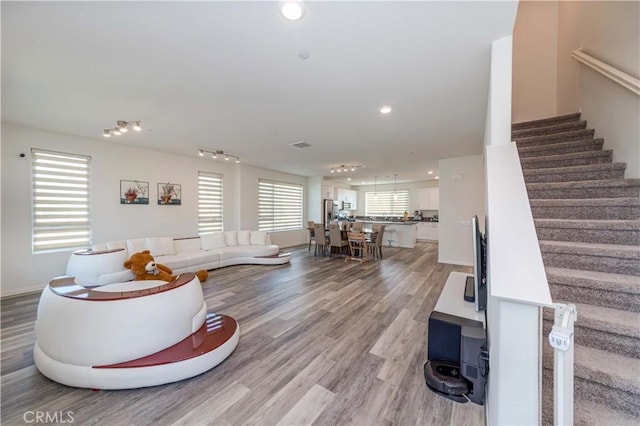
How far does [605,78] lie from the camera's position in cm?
284

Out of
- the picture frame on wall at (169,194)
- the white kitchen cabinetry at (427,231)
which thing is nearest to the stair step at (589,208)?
the picture frame on wall at (169,194)

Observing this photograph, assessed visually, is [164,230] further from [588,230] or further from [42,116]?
[588,230]

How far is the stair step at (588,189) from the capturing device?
225cm

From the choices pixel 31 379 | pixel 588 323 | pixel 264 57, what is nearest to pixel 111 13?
pixel 264 57

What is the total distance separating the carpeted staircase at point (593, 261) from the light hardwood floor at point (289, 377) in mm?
724

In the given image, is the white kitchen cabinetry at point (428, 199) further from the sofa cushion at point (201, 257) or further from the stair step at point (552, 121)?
the sofa cushion at point (201, 257)

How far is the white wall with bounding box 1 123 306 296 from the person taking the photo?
13.0ft

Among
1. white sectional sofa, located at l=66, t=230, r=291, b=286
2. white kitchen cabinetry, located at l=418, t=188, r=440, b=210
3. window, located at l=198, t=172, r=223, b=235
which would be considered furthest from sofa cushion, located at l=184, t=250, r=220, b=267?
white kitchen cabinetry, located at l=418, t=188, r=440, b=210

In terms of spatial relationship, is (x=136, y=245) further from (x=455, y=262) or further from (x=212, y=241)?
(x=455, y=262)

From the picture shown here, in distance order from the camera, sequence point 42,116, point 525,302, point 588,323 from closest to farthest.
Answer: point 525,302
point 588,323
point 42,116

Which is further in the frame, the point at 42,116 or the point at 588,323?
the point at 42,116

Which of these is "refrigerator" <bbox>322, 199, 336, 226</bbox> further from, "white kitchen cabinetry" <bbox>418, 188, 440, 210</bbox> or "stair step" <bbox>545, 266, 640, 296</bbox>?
"stair step" <bbox>545, 266, 640, 296</bbox>

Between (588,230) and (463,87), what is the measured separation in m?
1.85

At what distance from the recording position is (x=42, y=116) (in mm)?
3635
